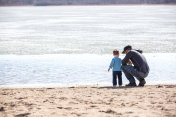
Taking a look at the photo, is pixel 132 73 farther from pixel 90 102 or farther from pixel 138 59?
pixel 90 102

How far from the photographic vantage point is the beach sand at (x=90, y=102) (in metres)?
6.04

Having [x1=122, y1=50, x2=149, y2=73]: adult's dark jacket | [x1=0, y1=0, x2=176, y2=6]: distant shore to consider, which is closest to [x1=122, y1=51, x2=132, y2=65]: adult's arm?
[x1=122, y1=50, x2=149, y2=73]: adult's dark jacket

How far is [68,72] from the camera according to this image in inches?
465

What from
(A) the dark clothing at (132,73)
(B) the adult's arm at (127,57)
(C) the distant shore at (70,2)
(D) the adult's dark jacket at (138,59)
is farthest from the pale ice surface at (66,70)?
(C) the distant shore at (70,2)

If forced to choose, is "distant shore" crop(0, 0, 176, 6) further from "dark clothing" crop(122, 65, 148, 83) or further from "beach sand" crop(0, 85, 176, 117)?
"beach sand" crop(0, 85, 176, 117)

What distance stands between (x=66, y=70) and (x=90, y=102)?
5438 mm

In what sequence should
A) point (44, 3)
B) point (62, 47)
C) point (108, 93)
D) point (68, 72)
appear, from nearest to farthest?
point (108, 93)
point (68, 72)
point (62, 47)
point (44, 3)

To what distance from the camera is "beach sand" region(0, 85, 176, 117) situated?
604cm

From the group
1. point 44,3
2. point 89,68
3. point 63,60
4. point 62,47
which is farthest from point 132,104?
point 44,3

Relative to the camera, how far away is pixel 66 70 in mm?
12180

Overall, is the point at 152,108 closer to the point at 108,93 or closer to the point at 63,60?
the point at 108,93

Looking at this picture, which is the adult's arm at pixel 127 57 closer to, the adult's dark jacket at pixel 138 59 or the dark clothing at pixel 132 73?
the adult's dark jacket at pixel 138 59

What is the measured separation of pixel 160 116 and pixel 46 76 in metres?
5.99

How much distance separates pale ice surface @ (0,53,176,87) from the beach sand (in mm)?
1243
